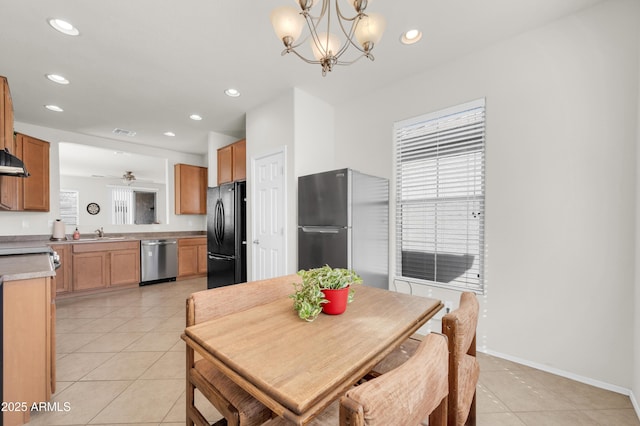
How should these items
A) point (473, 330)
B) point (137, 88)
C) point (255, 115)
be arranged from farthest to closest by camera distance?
point (255, 115) → point (137, 88) → point (473, 330)

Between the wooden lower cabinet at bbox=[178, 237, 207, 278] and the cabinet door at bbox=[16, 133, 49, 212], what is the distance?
201 centimetres

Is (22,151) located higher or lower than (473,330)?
higher

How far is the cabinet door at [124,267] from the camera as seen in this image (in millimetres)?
4270

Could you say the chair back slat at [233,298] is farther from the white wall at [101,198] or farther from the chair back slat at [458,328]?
the white wall at [101,198]

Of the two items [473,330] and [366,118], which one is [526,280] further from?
[366,118]

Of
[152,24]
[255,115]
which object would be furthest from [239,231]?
[152,24]

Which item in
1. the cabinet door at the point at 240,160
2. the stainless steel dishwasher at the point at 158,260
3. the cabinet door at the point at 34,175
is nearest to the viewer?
the cabinet door at the point at 34,175

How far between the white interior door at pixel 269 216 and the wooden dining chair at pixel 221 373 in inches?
61.8

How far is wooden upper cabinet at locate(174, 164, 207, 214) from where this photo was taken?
17.4ft

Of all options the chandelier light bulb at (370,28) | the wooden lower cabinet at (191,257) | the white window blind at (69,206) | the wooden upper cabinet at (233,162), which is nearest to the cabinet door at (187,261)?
the wooden lower cabinet at (191,257)

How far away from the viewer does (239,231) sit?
3.58 metres

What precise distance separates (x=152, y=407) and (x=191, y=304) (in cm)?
108

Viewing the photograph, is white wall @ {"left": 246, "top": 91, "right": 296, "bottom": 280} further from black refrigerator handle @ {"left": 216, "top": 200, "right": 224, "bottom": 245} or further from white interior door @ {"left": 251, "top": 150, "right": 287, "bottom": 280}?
black refrigerator handle @ {"left": 216, "top": 200, "right": 224, "bottom": 245}

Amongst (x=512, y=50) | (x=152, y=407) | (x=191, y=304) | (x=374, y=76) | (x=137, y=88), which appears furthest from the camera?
(x=137, y=88)
